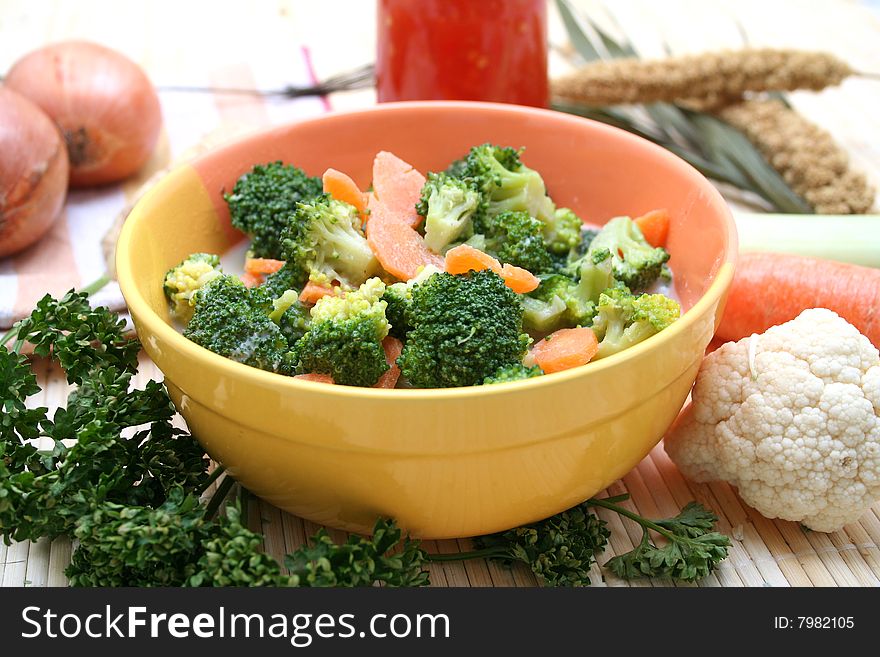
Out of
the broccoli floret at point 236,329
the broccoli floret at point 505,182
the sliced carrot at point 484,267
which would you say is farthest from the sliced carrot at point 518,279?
the broccoli floret at point 236,329

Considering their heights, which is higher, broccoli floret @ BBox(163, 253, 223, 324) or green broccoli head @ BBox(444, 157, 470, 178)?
green broccoli head @ BBox(444, 157, 470, 178)

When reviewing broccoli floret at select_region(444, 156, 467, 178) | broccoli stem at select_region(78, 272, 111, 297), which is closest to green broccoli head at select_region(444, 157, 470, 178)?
broccoli floret at select_region(444, 156, 467, 178)

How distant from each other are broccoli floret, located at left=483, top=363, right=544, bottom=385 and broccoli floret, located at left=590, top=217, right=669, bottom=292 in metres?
0.51

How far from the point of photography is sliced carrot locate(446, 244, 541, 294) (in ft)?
6.89

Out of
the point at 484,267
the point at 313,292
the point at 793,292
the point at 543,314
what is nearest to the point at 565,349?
the point at 543,314

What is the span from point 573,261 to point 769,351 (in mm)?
511

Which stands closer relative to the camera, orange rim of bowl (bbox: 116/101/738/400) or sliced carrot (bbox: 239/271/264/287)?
orange rim of bowl (bbox: 116/101/738/400)

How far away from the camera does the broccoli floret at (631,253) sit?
231 centimetres

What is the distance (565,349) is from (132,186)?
2143mm

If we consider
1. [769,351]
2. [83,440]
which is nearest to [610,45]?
[769,351]

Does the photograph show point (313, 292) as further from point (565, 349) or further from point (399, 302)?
point (565, 349)

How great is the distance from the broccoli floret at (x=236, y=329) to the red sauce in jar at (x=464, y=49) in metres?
1.50

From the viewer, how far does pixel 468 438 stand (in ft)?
5.69

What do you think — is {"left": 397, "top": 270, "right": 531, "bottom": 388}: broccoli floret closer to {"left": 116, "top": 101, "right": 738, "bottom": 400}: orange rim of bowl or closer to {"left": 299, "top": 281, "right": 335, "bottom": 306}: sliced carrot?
{"left": 116, "top": 101, "right": 738, "bottom": 400}: orange rim of bowl
